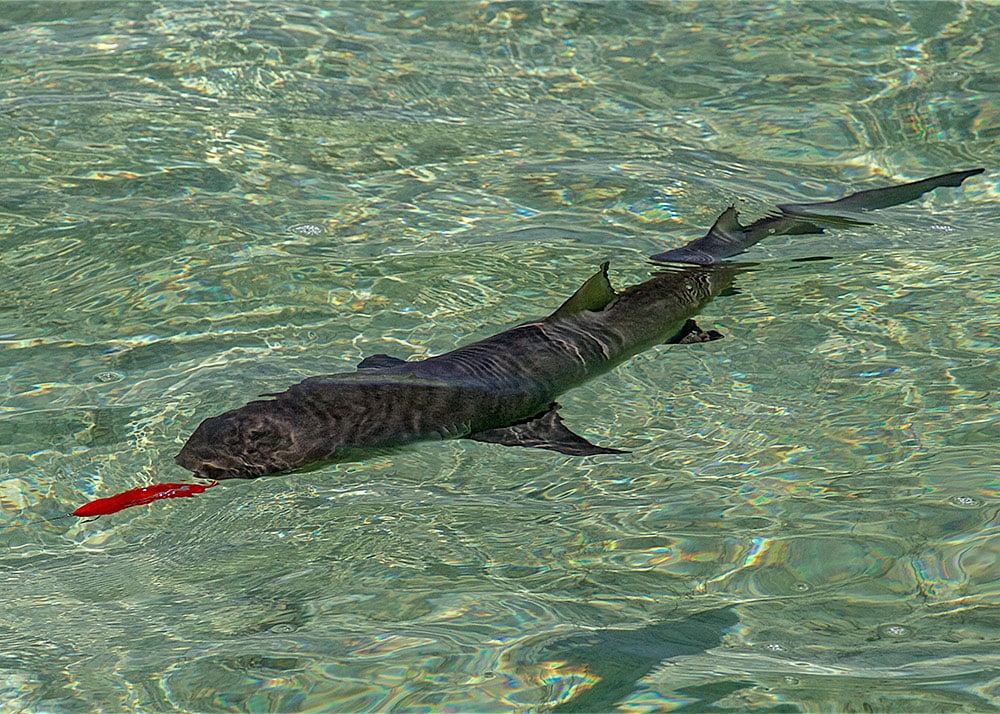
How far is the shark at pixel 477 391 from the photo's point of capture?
440 centimetres

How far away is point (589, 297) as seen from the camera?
5.40m

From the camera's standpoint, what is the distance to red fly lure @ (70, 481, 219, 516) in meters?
4.44

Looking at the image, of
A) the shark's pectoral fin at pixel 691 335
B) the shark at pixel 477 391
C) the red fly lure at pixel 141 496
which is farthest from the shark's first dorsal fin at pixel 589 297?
the red fly lure at pixel 141 496

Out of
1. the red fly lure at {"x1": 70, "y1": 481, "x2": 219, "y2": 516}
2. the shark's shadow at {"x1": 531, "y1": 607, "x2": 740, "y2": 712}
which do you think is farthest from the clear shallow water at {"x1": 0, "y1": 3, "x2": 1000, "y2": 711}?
the red fly lure at {"x1": 70, "y1": 481, "x2": 219, "y2": 516}

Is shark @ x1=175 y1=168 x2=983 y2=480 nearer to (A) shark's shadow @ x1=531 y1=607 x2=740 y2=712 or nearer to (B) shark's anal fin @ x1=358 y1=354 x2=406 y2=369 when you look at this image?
(B) shark's anal fin @ x1=358 y1=354 x2=406 y2=369

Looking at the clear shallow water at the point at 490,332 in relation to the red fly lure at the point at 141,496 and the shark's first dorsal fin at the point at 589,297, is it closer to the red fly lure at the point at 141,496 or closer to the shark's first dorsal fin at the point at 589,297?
the red fly lure at the point at 141,496

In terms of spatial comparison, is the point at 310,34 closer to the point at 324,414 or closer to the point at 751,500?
the point at 324,414

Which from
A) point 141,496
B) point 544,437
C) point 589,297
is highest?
point 589,297

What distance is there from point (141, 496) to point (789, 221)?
3988 mm

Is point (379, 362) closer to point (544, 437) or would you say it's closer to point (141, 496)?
point (544, 437)

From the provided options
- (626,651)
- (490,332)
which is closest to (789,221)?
(490,332)

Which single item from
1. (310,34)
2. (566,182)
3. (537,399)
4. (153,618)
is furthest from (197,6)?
(153,618)

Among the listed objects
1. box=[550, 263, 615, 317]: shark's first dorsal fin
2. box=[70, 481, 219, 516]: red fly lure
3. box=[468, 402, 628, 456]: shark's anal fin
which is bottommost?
box=[70, 481, 219, 516]: red fly lure

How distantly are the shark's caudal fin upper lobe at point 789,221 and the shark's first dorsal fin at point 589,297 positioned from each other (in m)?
0.94
